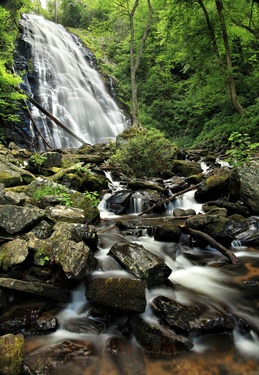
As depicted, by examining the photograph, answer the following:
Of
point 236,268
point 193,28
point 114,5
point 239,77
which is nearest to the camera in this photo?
point 236,268

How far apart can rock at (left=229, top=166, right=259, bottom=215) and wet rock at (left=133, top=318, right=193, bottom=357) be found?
4508 millimetres

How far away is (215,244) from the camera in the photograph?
4516mm

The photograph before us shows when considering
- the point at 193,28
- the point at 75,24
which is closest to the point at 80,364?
the point at 193,28

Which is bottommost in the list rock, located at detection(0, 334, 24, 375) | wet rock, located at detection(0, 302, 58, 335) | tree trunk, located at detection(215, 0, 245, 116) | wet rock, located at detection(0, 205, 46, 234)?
wet rock, located at detection(0, 302, 58, 335)

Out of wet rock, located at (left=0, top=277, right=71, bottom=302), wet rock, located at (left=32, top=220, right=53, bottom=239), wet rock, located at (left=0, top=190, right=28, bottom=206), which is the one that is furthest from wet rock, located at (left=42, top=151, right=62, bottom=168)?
wet rock, located at (left=0, top=277, right=71, bottom=302)

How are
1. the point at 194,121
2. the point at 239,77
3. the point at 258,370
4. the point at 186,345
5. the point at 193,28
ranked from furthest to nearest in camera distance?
the point at 194,121, the point at 239,77, the point at 193,28, the point at 186,345, the point at 258,370

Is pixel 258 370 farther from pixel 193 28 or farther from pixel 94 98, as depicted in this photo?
pixel 94 98

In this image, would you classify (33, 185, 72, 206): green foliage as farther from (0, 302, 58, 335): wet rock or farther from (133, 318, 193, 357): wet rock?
(133, 318, 193, 357): wet rock

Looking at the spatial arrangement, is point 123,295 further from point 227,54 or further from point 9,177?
point 227,54

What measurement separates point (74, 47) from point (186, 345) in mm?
27559

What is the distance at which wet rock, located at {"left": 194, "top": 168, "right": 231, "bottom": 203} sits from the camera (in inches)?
287

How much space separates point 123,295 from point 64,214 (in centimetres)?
205

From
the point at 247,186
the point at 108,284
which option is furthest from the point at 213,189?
the point at 108,284

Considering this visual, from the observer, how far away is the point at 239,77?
14.9 m
